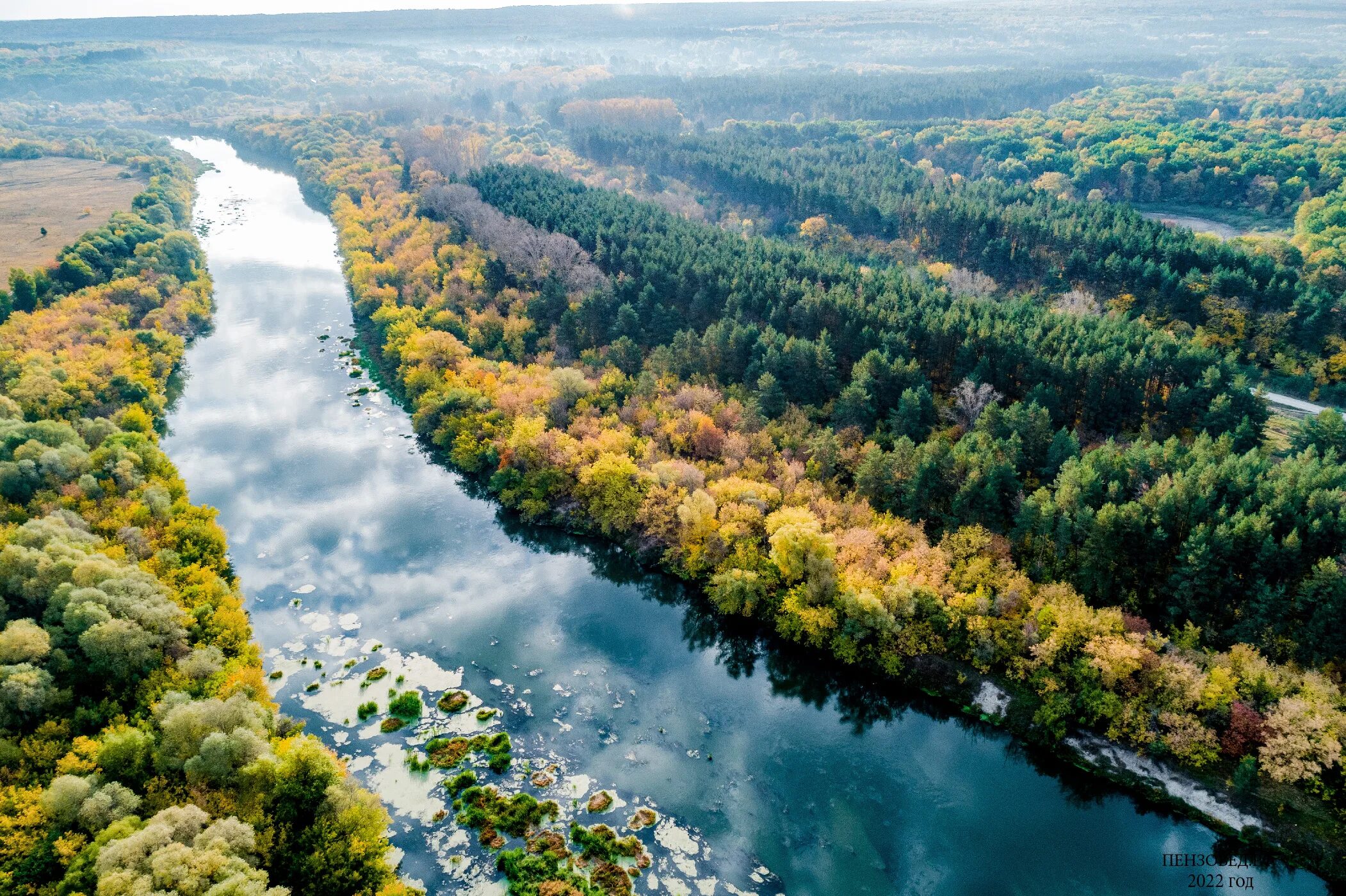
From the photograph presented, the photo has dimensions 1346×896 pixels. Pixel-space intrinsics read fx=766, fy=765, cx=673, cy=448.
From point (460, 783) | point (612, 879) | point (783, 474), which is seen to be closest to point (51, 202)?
point (783, 474)

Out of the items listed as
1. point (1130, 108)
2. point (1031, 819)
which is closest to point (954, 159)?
point (1130, 108)

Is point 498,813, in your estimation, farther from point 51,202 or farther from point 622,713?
point 51,202

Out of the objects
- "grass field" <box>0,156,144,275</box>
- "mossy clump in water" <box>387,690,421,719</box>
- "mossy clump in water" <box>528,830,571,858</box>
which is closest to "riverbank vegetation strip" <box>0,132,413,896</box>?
"mossy clump in water" <box>387,690,421,719</box>

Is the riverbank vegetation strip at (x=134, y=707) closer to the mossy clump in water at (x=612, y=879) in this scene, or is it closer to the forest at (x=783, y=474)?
the forest at (x=783, y=474)

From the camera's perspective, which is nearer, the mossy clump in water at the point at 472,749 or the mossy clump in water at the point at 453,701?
the mossy clump in water at the point at 472,749

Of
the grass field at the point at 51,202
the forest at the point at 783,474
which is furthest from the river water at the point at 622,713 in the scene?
the grass field at the point at 51,202

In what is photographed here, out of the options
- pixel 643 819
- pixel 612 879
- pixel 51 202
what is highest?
pixel 51 202

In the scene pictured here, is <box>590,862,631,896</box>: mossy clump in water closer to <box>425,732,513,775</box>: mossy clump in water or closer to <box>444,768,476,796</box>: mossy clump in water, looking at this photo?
<box>425,732,513,775</box>: mossy clump in water
